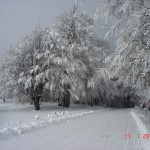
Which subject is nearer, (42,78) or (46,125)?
(46,125)

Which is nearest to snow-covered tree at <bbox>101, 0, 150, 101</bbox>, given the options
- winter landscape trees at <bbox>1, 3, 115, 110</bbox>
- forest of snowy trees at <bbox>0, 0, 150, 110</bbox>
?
forest of snowy trees at <bbox>0, 0, 150, 110</bbox>

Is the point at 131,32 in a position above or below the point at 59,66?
below

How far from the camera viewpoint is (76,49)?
31.0 meters

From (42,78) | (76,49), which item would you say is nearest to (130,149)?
(42,78)

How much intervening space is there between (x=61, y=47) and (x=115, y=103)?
2541 centimetres

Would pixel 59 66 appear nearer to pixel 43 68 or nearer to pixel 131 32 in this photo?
pixel 43 68

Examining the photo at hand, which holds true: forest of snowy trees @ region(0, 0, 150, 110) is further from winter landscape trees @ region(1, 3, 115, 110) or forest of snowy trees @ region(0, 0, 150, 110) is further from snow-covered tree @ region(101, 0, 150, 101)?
snow-covered tree @ region(101, 0, 150, 101)

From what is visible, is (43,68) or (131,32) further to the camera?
(43,68)

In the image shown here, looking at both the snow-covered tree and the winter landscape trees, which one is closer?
the snow-covered tree

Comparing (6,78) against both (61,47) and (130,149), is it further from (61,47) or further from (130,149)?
(130,149)

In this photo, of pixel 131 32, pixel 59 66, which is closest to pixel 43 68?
pixel 59 66

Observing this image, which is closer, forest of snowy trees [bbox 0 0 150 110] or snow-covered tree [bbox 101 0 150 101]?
snow-covered tree [bbox 101 0 150 101]

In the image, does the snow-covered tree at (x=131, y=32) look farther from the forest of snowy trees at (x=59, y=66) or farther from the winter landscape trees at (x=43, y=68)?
the winter landscape trees at (x=43, y=68)

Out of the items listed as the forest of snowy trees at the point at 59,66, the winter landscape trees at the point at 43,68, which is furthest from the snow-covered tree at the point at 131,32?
the winter landscape trees at the point at 43,68
